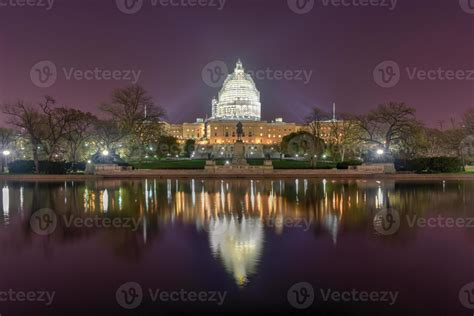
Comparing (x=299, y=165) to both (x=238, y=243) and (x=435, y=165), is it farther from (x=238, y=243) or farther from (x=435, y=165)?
(x=238, y=243)

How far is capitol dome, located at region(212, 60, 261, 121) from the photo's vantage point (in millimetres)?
135938

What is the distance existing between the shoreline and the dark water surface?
2123 centimetres

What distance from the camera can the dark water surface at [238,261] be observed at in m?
7.70

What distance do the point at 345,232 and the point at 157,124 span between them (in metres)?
41.6

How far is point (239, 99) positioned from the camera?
136 meters

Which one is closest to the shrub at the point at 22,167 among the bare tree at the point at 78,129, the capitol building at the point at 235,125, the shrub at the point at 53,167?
the shrub at the point at 53,167

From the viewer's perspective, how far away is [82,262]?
9.93 m

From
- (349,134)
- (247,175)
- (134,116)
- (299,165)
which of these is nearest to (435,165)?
(299,165)

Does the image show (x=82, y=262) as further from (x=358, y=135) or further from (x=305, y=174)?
(x=358, y=135)

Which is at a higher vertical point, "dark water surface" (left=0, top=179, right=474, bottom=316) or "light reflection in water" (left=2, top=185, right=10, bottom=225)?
"light reflection in water" (left=2, top=185, right=10, bottom=225)

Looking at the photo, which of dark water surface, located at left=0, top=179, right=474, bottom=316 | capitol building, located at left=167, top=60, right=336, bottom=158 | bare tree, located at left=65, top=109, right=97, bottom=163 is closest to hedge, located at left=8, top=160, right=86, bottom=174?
bare tree, located at left=65, top=109, right=97, bottom=163

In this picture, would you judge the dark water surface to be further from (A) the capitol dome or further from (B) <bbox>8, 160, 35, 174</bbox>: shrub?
(A) the capitol dome

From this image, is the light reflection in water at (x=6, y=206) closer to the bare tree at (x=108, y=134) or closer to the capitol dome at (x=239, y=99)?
the bare tree at (x=108, y=134)

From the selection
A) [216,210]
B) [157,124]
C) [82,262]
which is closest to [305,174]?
[157,124]
